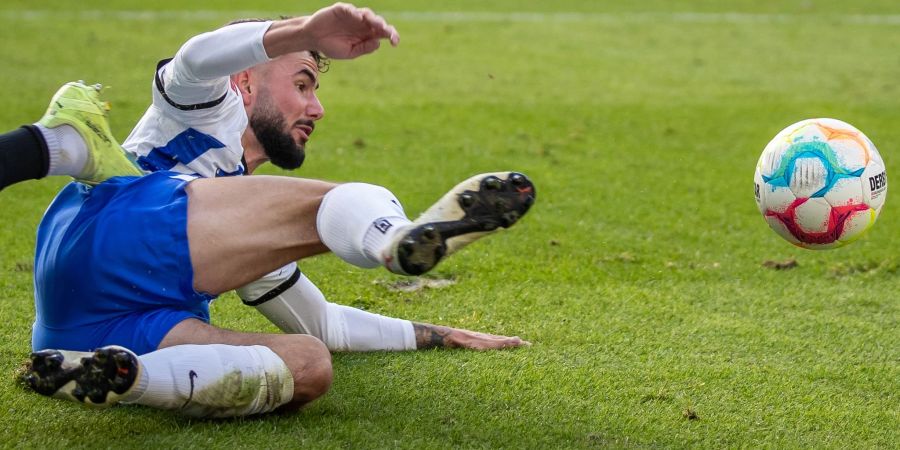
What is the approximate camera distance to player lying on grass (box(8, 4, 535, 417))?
3.37 m

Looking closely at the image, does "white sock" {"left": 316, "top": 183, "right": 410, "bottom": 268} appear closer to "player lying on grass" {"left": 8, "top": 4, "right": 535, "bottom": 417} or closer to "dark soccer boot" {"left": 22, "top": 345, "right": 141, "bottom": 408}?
"player lying on grass" {"left": 8, "top": 4, "right": 535, "bottom": 417}

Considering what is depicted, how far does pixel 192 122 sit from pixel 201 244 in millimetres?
758

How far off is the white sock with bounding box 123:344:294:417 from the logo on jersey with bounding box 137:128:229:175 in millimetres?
966

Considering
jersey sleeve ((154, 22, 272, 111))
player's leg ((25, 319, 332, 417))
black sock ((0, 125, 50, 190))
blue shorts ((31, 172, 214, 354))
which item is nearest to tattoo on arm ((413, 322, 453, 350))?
player's leg ((25, 319, 332, 417))

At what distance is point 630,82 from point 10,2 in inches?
310

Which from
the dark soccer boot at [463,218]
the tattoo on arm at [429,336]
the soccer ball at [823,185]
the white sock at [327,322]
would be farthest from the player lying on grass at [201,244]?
the soccer ball at [823,185]

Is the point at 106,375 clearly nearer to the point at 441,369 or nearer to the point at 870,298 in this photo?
the point at 441,369

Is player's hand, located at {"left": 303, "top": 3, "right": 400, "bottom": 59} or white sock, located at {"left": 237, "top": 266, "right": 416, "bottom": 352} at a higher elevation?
player's hand, located at {"left": 303, "top": 3, "right": 400, "bottom": 59}

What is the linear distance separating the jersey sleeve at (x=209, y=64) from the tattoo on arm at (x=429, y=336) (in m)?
1.22

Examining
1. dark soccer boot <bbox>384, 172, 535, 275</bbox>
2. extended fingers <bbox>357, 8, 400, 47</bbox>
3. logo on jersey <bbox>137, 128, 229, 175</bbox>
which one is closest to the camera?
dark soccer boot <bbox>384, 172, 535, 275</bbox>

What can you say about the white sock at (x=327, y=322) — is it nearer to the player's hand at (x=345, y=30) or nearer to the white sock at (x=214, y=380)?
the white sock at (x=214, y=380)

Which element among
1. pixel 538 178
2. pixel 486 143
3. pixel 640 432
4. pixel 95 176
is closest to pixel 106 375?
pixel 95 176

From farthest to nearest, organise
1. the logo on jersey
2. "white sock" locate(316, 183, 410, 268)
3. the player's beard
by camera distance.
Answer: the player's beard, the logo on jersey, "white sock" locate(316, 183, 410, 268)

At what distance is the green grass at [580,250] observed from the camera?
150 inches
